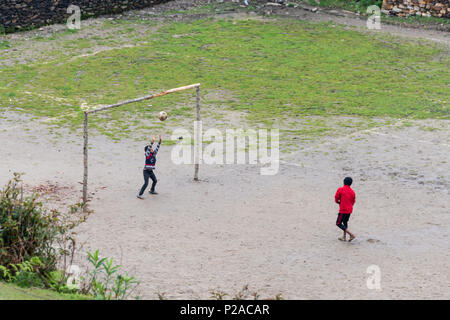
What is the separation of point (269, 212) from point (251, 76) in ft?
39.0

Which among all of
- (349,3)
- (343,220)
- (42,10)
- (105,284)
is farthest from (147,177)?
(349,3)

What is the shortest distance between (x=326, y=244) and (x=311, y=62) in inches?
608

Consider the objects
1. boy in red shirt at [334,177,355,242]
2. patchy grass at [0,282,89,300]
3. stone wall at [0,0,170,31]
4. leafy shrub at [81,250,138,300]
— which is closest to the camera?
patchy grass at [0,282,89,300]

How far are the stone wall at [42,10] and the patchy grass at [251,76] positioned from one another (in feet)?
3.88

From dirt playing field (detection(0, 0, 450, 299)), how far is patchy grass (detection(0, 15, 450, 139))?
177cm

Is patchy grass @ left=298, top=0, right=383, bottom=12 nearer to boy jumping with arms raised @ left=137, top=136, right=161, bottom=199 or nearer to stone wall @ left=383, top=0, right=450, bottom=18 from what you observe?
stone wall @ left=383, top=0, right=450, bottom=18

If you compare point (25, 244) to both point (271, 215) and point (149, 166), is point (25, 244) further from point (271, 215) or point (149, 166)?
point (271, 215)

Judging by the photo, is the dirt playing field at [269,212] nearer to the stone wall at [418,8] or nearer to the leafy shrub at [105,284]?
the leafy shrub at [105,284]

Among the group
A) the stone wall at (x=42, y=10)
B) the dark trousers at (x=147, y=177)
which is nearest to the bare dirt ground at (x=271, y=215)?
the dark trousers at (x=147, y=177)

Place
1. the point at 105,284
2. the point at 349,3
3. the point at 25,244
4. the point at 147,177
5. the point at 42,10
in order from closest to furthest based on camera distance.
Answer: the point at 105,284 < the point at 25,244 < the point at 147,177 < the point at 42,10 < the point at 349,3

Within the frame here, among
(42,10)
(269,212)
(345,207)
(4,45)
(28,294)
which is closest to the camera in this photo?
(28,294)

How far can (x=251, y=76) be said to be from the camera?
89.5 ft

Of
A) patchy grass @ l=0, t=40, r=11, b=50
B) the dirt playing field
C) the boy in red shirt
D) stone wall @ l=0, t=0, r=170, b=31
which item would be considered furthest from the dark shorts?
stone wall @ l=0, t=0, r=170, b=31

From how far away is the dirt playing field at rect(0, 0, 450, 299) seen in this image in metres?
12.8
